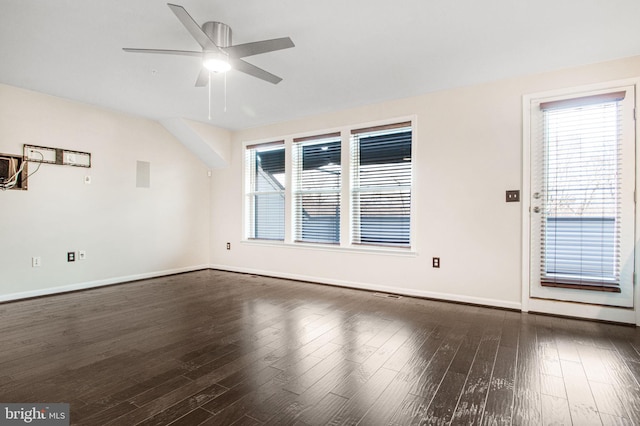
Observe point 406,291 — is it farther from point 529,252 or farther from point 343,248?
point 529,252

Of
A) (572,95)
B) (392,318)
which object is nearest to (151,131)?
(392,318)

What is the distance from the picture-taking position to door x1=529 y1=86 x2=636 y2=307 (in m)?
2.93

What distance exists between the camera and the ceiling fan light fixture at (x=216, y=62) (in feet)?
7.78

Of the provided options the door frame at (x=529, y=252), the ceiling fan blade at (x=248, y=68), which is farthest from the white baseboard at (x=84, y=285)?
the door frame at (x=529, y=252)

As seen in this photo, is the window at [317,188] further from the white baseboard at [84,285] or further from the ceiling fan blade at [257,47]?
the ceiling fan blade at [257,47]

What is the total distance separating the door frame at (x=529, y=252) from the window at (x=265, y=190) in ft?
10.6

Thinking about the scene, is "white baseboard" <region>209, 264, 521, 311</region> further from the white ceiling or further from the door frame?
the white ceiling

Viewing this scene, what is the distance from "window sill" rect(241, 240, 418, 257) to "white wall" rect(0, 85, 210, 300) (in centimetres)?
133

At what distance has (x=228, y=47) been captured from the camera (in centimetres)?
231

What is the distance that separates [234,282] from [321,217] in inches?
62.4

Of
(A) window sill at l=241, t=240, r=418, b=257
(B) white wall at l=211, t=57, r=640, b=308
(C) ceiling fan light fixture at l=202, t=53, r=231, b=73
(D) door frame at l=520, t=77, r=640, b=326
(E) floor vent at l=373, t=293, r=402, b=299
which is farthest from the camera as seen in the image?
(A) window sill at l=241, t=240, r=418, b=257

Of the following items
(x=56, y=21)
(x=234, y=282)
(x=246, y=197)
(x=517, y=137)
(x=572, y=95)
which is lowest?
(x=234, y=282)

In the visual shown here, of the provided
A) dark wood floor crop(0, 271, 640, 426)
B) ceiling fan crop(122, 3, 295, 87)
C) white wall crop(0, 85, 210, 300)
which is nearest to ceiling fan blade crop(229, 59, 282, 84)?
ceiling fan crop(122, 3, 295, 87)

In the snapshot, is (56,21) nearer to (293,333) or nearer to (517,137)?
(293,333)
